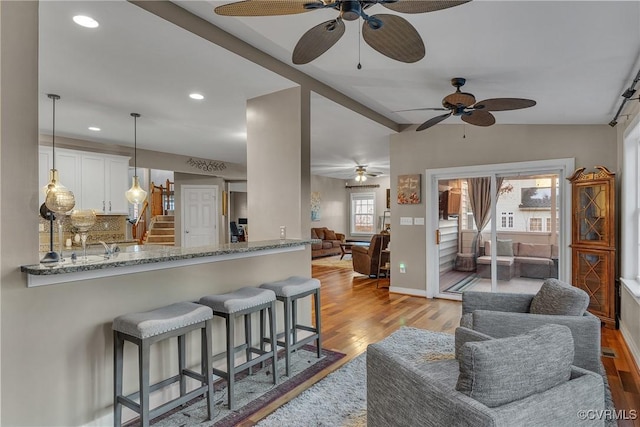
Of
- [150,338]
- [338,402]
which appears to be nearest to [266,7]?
[150,338]

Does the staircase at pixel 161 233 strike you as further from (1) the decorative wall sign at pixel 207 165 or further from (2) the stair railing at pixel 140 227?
(1) the decorative wall sign at pixel 207 165

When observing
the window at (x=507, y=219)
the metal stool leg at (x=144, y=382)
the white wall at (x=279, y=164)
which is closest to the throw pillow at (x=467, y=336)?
the metal stool leg at (x=144, y=382)

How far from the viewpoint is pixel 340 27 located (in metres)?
1.89

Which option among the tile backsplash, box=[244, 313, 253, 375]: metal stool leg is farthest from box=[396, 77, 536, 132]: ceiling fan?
the tile backsplash

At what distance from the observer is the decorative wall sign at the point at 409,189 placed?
5.49m

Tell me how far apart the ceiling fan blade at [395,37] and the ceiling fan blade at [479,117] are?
1619mm

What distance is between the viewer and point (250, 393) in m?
2.59

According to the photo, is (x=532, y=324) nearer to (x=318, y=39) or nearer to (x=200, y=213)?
(x=318, y=39)

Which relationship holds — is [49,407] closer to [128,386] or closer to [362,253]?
[128,386]

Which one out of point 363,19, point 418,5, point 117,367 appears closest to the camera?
point 418,5

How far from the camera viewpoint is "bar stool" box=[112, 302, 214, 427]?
197 centimetres

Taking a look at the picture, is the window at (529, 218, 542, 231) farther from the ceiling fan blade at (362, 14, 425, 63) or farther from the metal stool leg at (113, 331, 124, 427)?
the metal stool leg at (113, 331, 124, 427)

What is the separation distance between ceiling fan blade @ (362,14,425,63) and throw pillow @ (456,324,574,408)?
1.48m

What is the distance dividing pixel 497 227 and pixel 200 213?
6178 millimetres
